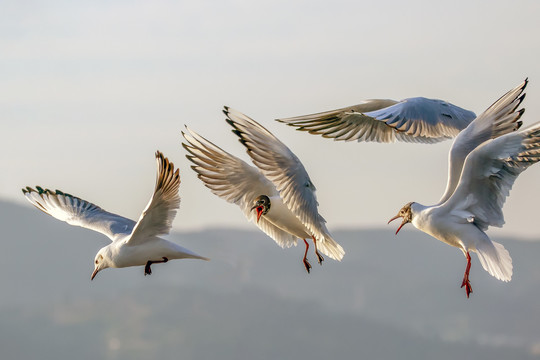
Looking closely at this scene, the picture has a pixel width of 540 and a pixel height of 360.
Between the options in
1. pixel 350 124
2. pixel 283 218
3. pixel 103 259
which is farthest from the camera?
pixel 350 124

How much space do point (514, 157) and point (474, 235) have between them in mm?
903

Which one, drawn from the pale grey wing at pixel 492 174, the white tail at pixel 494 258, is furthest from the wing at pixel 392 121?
the white tail at pixel 494 258

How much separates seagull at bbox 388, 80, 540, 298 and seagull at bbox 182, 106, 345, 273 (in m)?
0.94

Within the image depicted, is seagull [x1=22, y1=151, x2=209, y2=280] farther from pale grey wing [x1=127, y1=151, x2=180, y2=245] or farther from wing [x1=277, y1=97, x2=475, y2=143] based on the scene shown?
wing [x1=277, y1=97, x2=475, y2=143]

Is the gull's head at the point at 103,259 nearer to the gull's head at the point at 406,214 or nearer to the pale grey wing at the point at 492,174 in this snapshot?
the gull's head at the point at 406,214

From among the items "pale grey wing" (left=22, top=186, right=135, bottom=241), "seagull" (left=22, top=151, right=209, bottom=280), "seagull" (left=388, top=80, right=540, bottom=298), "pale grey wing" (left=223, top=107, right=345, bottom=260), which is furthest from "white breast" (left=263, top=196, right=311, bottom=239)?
"pale grey wing" (left=22, top=186, right=135, bottom=241)

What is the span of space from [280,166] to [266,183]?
936 mm

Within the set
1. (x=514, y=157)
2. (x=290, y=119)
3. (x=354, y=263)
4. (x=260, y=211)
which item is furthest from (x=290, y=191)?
(x=354, y=263)

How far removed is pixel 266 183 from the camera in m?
10.6

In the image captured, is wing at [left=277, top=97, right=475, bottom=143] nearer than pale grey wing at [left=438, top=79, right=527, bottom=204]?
No

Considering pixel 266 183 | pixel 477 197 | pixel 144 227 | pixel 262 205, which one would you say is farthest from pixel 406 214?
pixel 144 227

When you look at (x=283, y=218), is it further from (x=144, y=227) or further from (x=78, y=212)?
(x=78, y=212)

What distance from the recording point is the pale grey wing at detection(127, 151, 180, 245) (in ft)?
30.5

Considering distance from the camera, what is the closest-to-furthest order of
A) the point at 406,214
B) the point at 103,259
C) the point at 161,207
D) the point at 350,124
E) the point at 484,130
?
the point at 484,130 → the point at 406,214 → the point at 161,207 → the point at 103,259 → the point at 350,124
